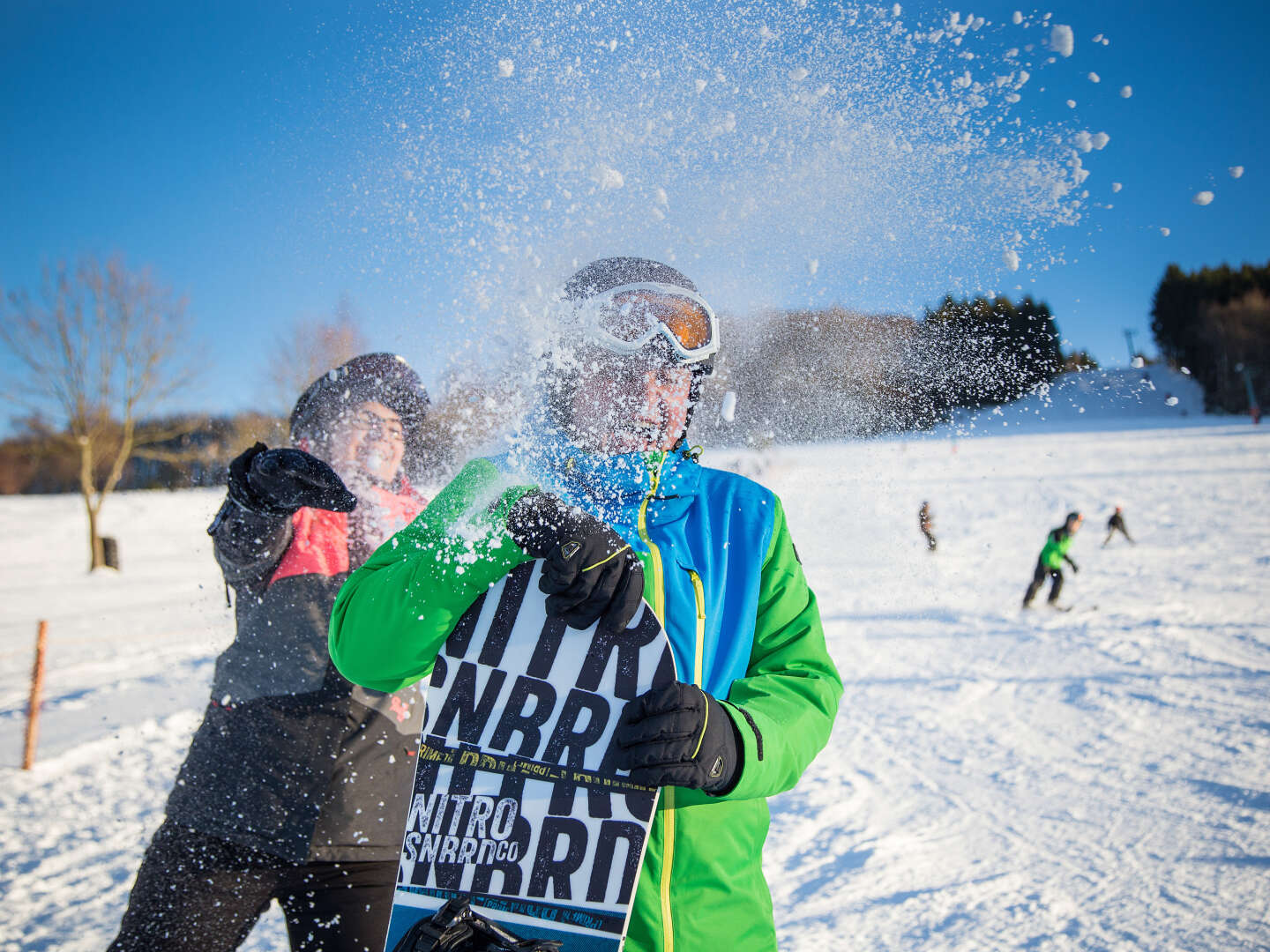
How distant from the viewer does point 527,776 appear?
4.39 feet

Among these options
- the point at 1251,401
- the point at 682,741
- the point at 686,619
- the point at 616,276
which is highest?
the point at 1251,401

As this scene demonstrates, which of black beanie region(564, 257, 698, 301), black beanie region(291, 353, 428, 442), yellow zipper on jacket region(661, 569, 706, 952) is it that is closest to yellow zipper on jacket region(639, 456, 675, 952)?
yellow zipper on jacket region(661, 569, 706, 952)

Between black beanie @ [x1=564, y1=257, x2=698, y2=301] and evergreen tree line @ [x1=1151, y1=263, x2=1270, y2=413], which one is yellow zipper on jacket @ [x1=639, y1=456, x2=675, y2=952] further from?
evergreen tree line @ [x1=1151, y1=263, x2=1270, y2=413]

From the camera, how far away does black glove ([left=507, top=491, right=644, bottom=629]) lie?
119 cm

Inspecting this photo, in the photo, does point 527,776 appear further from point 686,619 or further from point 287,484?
point 287,484

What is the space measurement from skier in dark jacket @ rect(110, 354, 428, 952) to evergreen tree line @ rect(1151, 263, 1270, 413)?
28.3 m

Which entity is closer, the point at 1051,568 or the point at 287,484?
the point at 287,484

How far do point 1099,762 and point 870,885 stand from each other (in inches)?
94.2

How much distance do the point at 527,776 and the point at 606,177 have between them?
142 centimetres

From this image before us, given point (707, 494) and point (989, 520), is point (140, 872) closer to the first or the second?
point (707, 494)

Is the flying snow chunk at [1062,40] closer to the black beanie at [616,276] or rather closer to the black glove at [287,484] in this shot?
the black beanie at [616,276]

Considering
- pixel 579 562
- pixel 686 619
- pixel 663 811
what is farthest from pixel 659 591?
pixel 663 811

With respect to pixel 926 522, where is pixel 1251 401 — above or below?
above

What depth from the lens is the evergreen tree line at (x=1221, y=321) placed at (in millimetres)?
24547
